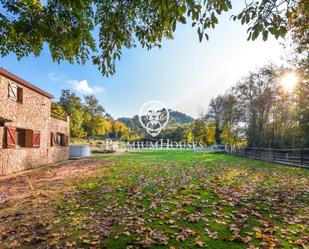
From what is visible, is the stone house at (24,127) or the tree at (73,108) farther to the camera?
the tree at (73,108)

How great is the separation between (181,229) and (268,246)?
134 centimetres

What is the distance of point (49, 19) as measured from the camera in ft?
15.8

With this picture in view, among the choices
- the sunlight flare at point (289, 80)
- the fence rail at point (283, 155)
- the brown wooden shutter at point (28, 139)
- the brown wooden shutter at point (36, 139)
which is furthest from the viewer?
the sunlight flare at point (289, 80)

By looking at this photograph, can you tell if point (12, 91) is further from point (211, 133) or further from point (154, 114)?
point (154, 114)

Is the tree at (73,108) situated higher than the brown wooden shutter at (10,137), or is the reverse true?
the tree at (73,108)

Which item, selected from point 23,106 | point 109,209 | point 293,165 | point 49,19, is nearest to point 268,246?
point 109,209

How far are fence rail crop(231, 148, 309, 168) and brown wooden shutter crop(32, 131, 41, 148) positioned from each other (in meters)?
16.5

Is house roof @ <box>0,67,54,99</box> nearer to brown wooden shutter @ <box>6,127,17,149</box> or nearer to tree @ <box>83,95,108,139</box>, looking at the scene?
brown wooden shutter @ <box>6,127,17,149</box>

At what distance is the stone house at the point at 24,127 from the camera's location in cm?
1200

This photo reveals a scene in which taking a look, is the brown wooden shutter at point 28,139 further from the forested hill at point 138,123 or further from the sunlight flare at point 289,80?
the forested hill at point 138,123

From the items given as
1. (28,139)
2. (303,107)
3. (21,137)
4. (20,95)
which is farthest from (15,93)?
(303,107)

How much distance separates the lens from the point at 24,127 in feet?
46.2

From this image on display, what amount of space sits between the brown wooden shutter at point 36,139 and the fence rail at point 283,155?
16.5 m

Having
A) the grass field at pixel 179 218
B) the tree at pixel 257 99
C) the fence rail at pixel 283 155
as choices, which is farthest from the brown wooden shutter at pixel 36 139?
the tree at pixel 257 99
